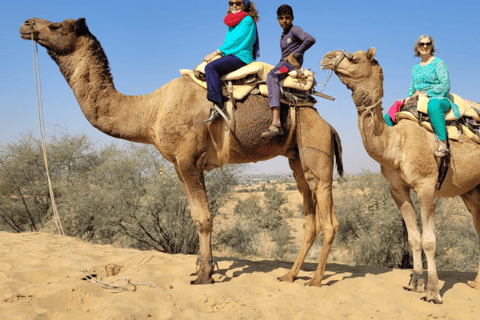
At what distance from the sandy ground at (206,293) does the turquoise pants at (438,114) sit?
2.23m

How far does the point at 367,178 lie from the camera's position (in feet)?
47.2

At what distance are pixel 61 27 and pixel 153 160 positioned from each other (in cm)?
751

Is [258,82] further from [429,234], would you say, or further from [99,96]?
[429,234]

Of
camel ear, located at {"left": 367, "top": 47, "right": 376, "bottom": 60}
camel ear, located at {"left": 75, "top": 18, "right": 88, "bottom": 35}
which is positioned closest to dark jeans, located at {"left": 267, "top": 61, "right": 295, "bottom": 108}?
camel ear, located at {"left": 367, "top": 47, "right": 376, "bottom": 60}

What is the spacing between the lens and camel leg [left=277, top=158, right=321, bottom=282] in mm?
5441

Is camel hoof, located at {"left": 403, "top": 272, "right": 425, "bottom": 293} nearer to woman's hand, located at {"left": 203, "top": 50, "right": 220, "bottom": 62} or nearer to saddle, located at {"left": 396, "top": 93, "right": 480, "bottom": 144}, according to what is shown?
saddle, located at {"left": 396, "top": 93, "right": 480, "bottom": 144}

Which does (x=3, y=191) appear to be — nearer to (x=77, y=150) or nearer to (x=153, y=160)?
(x=77, y=150)

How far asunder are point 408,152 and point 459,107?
1.19 metres

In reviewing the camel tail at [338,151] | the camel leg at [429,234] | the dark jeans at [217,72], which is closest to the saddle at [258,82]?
the dark jeans at [217,72]

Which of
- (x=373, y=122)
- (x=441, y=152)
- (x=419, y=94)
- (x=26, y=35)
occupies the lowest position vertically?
(x=441, y=152)

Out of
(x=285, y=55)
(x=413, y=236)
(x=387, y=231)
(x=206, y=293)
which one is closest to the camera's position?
(x=206, y=293)

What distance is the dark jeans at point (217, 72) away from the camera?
5094 mm

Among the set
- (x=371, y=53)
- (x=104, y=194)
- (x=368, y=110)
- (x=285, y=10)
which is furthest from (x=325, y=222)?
(x=104, y=194)

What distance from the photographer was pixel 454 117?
5285 mm
